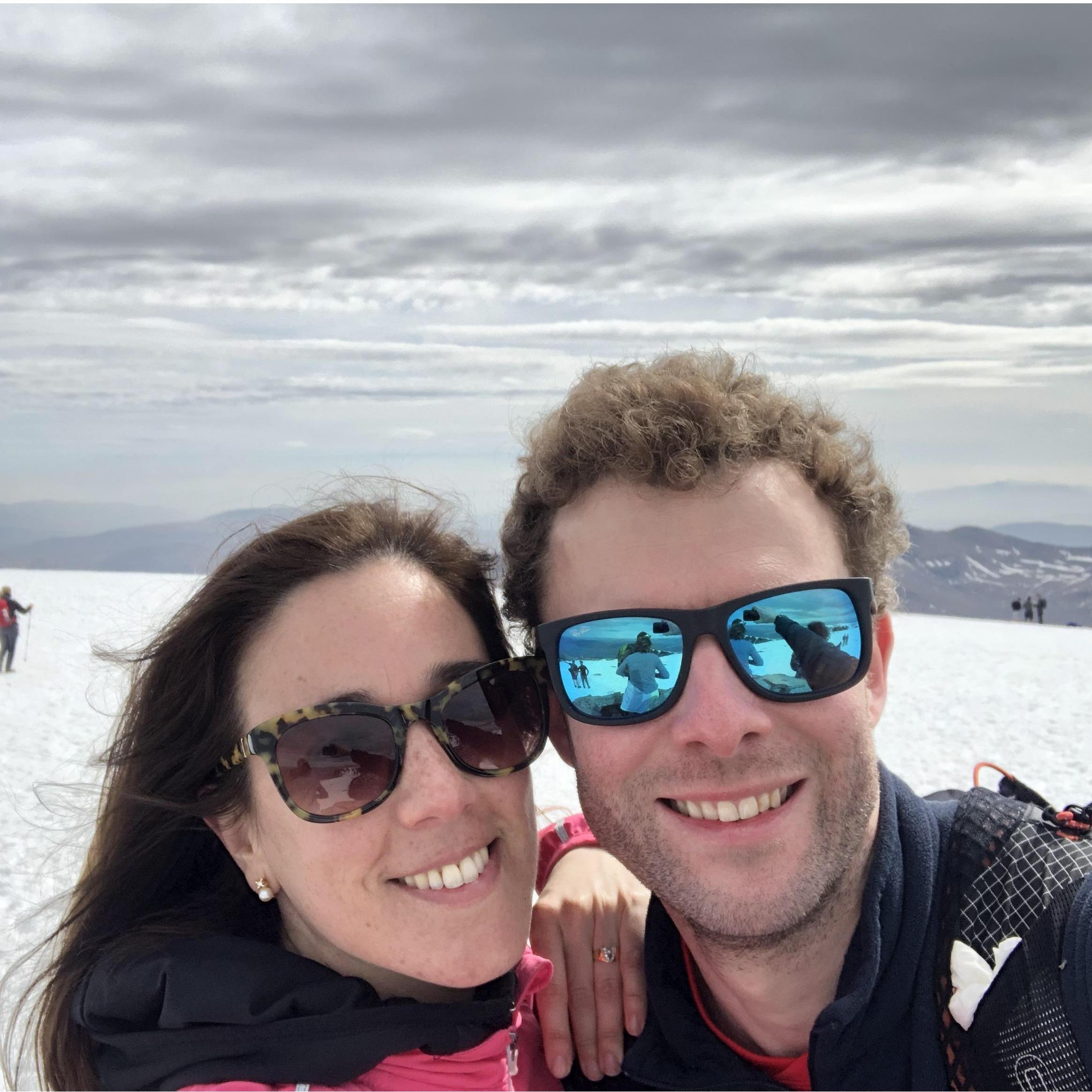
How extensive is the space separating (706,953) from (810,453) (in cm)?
141

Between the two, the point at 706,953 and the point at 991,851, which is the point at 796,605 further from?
the point at 706,953

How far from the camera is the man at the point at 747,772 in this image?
2.66 meters

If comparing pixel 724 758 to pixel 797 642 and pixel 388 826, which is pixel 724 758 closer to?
pixel 797 642

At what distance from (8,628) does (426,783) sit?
2060 cm

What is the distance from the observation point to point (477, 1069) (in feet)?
8.63

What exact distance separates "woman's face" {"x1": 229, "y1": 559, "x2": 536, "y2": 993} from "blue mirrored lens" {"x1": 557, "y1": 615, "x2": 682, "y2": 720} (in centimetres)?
27

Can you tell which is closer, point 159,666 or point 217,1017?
point 217,1017

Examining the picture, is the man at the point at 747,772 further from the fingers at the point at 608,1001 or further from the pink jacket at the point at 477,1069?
the pink jacket at the point at 477,1069

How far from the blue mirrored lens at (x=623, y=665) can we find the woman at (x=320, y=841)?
0.19 m

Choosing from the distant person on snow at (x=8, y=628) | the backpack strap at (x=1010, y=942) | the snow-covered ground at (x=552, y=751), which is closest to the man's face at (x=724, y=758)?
the backpack strap at (x=1010, y=942)

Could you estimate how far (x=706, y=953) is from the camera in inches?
115

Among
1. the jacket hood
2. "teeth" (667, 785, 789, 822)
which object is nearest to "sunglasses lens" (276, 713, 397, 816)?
the jacket hood

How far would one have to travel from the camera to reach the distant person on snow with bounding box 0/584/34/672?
2036 centimetres

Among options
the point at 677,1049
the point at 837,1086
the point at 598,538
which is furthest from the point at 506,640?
the point at 837,1086
